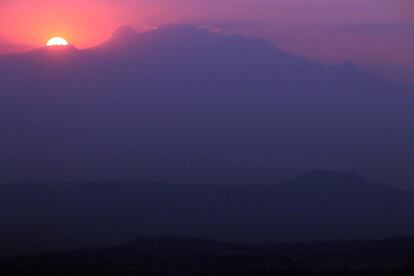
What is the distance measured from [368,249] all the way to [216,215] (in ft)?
68.0

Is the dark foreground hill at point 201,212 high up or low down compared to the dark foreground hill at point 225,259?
up

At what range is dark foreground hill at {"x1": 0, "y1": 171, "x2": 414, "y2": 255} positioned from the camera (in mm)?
43875

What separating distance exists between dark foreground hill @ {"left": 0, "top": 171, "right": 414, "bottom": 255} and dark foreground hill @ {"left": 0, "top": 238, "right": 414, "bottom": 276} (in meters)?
7.66

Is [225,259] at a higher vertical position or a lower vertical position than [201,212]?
lower

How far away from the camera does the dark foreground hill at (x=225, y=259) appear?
2466cm

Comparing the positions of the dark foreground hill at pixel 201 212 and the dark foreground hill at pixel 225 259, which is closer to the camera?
the dark foreground hill at pixel 225 259

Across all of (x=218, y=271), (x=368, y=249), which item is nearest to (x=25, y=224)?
(x=368, y=249)

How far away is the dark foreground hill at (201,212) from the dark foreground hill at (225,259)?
7659 mm

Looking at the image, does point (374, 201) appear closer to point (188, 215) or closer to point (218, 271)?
point (188, 215)

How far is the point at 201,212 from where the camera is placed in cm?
5056

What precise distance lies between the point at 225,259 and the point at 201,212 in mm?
22640

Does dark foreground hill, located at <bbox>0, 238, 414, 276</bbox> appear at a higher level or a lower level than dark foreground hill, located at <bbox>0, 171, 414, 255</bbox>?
lower

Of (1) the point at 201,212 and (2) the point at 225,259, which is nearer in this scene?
(2) the point at 225,259

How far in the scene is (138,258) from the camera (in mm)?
A: 28875
